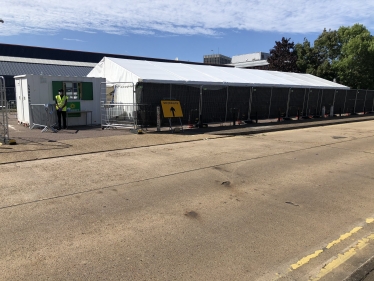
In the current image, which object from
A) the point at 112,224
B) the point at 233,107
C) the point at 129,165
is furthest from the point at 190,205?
the point at 233,107

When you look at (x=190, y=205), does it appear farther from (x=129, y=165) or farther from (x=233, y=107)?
(x=233, y=107)

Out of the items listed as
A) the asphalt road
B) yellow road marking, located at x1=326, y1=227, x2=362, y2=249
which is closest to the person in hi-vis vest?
the asphalt road

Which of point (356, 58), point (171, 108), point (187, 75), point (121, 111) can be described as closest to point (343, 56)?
point (356, 58)

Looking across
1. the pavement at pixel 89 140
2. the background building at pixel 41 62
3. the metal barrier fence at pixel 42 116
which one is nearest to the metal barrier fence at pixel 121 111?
the pavement at pixel 89 140

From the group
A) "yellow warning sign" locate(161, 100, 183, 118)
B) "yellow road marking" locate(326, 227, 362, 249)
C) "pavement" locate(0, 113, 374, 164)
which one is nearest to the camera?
"yellow road marking" locate(326, 227, 362, 249)

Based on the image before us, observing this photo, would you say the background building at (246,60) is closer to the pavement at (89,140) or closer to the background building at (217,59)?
the background building at (217,59)

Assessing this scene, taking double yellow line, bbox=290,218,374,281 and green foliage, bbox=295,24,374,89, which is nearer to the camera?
double yellow line, bbox=290,218,374,281

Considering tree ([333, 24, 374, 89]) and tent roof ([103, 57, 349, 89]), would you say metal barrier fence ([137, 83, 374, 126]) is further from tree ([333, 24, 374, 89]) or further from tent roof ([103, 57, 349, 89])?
tree ([333, 24, 374, 89])

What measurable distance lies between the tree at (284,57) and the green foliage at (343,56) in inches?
32.1

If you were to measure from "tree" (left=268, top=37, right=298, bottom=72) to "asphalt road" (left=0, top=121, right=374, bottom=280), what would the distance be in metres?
32.7

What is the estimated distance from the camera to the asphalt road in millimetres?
3434

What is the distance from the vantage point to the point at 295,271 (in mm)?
3391

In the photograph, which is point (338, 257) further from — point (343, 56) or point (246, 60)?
point (246, 60)

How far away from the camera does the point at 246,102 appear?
18.8 metres
